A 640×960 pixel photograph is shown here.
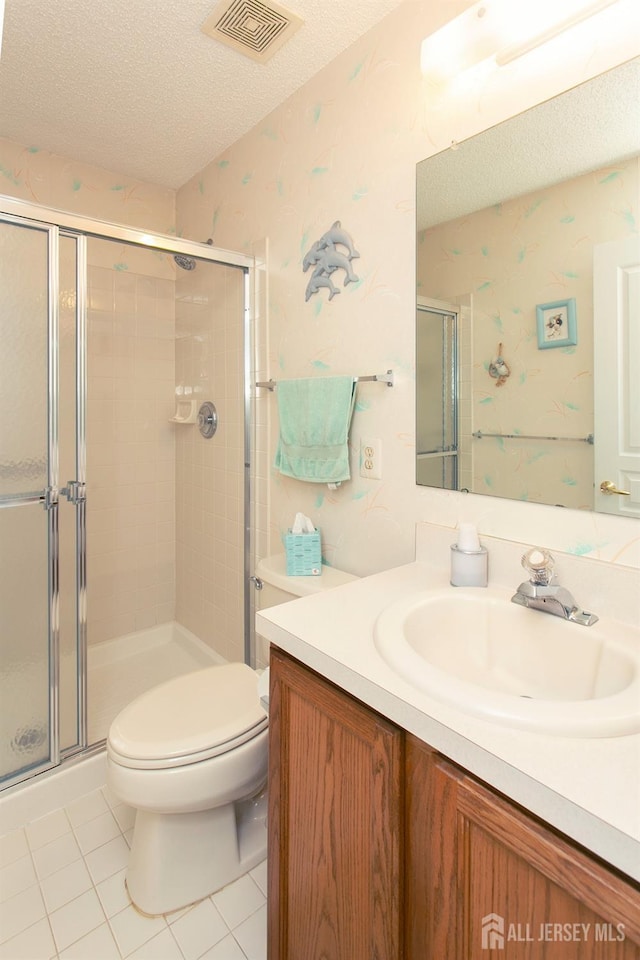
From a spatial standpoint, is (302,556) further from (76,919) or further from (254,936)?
(76,919)

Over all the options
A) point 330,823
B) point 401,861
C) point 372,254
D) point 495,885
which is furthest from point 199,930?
point 372,254

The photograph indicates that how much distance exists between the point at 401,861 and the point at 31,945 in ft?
3.46

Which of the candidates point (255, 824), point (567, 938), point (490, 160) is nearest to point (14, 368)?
point (490, 160)

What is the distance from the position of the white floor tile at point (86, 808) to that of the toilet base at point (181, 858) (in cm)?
31

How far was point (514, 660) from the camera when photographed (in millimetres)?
952

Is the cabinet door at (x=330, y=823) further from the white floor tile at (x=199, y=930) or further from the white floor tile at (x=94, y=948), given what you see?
the white floor tile at (x=94, y=948)

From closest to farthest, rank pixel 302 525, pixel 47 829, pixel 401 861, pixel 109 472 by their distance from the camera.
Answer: pixel 401 861 → pixel 47 829 → pixel 302 525 → pixel 109 472

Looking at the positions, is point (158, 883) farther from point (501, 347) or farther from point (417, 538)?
point (501, 347)

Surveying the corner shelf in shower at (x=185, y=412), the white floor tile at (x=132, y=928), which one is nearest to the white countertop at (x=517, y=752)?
the white floor tile at (x=132, y=928)

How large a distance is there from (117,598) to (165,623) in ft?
0.97

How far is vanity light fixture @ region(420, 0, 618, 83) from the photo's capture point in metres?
0.97

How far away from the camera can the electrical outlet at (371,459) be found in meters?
1.46

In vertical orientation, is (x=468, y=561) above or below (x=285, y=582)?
above

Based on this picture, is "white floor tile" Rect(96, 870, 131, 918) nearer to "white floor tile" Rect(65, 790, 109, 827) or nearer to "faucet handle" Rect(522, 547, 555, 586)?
"white floor tile" Rect(65, 790, 109, 827)
